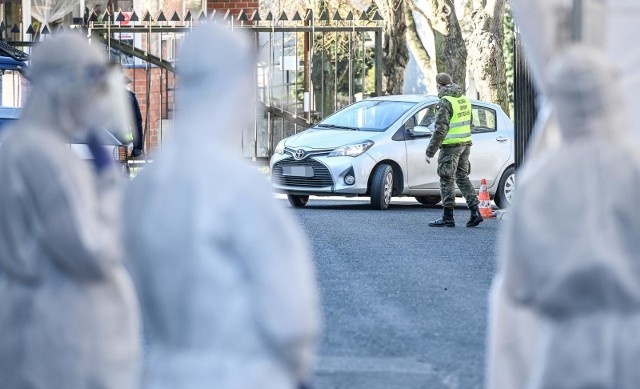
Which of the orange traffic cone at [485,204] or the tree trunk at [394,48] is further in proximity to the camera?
the tree trunk at [394,48]

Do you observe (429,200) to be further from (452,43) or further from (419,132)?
(452,43)

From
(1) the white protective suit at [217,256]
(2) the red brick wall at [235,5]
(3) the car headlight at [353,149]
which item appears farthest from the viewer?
(2) the red brick wall at [235,5]

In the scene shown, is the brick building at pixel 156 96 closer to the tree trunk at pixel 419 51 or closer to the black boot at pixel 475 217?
the tree trunk at pixel 419 51

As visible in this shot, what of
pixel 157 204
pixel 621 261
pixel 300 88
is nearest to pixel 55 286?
pixel 157 204

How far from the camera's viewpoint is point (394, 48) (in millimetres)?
32156

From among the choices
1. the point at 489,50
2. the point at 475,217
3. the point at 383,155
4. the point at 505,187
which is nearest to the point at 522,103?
the point at 475,217

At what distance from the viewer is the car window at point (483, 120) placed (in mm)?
21188

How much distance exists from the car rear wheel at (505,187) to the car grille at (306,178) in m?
2.58

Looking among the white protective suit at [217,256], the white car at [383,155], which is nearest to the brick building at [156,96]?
the white car at [383,155]

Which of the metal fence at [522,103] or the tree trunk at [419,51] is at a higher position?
the tree trunk at [419,51]

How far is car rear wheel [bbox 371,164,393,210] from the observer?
20172mm

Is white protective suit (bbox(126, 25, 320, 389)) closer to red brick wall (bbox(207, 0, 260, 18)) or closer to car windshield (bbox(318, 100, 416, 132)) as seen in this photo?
car windshield (bbox(318, 100, 416, 132))

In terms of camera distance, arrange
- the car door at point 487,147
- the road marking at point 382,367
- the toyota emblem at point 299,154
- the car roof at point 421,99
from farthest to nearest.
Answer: the car roof at point 421,99 < the car door at point 487,147 < the toyota emblem at point 299,154 < the road marking at point 382,367

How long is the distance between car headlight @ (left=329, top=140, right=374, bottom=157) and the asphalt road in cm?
148
